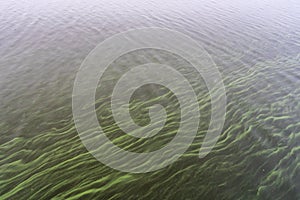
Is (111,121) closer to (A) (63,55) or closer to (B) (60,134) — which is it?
(B) (60,134)

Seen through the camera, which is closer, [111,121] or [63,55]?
[111,121]

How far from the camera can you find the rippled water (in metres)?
6.51

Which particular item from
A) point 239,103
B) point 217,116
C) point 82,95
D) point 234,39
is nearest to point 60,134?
point 82,95

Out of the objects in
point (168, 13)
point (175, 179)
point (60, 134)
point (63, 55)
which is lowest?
point (175, 179)

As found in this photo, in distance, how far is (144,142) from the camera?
7953mm

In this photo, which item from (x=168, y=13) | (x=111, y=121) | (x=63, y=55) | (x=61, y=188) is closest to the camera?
(x=61, y=188)

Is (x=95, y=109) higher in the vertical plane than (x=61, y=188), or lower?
higher

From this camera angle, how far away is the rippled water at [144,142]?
6.51m

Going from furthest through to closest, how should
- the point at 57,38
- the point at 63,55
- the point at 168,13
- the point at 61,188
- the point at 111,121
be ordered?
1. the point at 168,13
2. the point at 57,38
3. the point at 63,55
4. the point at 111,121
5. the point at 61,188

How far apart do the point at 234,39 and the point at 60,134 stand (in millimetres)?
13951

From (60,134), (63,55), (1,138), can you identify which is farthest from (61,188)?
(63,55)

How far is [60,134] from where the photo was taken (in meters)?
7.98

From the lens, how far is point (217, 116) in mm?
9242

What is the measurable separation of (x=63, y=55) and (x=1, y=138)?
683 centimetres
